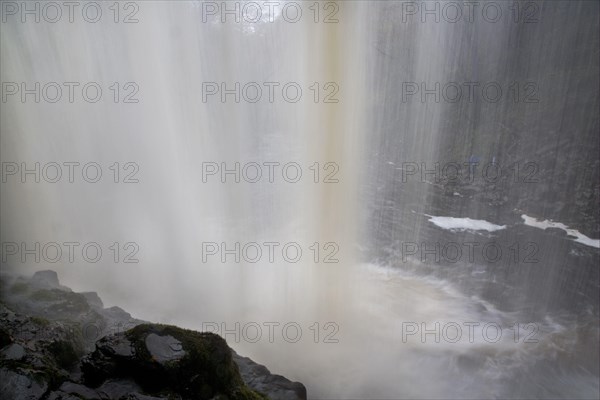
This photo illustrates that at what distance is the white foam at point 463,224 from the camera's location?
1373 centimetres

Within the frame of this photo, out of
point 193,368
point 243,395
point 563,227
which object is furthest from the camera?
point 563,227

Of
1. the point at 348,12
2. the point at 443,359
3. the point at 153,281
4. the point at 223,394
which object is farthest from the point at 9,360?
the point at 348,12

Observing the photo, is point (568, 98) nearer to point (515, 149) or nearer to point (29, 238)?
point (515, 149)

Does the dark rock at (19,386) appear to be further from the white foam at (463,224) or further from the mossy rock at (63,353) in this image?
the white foam at (463,224)

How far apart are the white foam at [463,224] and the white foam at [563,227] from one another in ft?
2.96

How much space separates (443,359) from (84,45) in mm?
12522

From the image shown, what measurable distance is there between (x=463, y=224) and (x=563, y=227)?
3.40 meters

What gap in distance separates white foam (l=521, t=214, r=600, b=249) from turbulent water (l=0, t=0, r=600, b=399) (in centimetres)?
7

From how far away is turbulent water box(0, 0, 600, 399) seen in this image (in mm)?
9148

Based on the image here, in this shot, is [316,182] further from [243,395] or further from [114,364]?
[114,364]

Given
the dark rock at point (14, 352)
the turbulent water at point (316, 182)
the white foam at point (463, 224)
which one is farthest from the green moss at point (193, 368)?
the white foam at point (463, 224)

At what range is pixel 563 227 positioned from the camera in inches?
520

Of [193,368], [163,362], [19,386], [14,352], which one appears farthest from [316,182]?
[19,386]

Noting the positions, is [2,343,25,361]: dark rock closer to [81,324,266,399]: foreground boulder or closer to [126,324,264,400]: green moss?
[81,324,266,399]: foreground boulder
